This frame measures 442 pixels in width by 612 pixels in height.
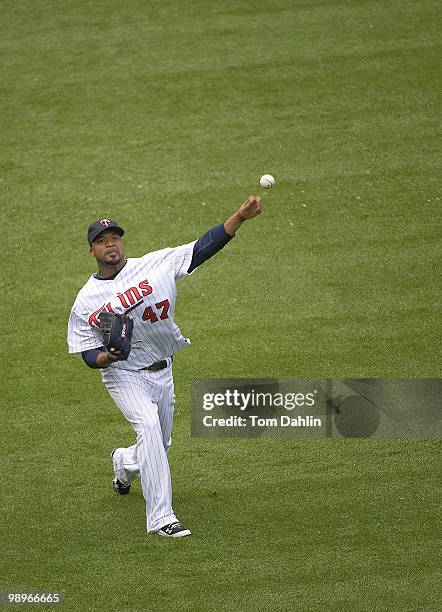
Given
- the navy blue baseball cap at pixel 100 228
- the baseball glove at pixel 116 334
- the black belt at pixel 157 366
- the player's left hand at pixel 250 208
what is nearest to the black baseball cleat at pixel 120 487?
the black belt at pixel 157 366

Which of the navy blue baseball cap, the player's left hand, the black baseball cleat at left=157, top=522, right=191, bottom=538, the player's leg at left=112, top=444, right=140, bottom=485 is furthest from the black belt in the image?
the player's left hand

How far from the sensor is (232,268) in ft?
31.3

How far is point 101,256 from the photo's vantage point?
641 centimetres

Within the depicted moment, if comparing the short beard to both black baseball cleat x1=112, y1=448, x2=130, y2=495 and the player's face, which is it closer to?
the player's face

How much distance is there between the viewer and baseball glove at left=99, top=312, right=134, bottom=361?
19.6ft

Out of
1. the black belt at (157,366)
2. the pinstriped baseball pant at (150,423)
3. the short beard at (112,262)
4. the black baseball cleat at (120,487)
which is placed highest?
the short beard at (112,262)

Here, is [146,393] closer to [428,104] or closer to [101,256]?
[101,256]

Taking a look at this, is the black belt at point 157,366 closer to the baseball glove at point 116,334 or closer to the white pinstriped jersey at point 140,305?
the white pinstriped jersey at point 140,305

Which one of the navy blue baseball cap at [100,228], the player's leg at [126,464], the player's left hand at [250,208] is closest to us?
the player's left hand at [250,208]

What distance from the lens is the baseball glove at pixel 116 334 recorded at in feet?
19.6

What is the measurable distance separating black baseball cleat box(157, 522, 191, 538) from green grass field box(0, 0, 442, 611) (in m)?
0.06

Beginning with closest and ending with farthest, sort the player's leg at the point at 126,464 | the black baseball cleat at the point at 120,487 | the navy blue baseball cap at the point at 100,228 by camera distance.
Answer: the navy blue baseball cap at the point at 100,228
the player's leg at the point at 126,464
the black baseball cleat at the point at 120,487

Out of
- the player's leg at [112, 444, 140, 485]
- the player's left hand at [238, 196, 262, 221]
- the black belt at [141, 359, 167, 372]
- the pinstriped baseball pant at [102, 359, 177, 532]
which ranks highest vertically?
the player's left hand at [238, 196, 262, 221]

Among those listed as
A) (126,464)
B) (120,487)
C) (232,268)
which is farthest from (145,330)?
(232,268)
